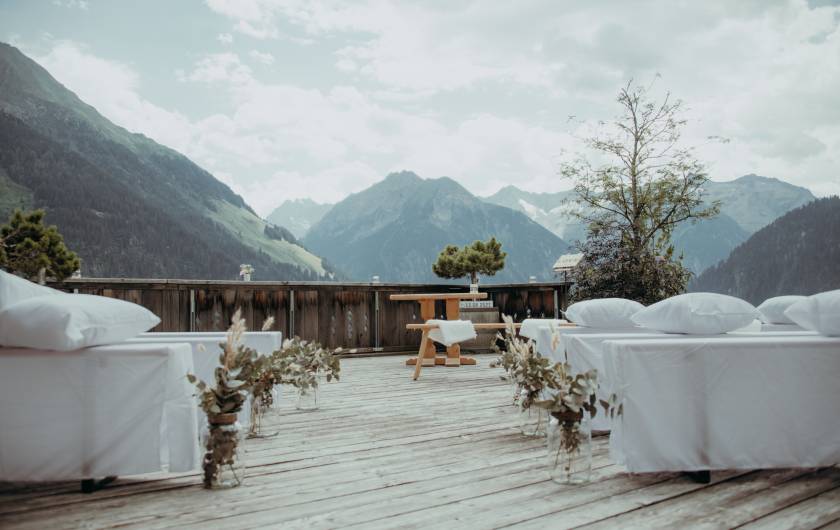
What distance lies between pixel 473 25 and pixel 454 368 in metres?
6.59

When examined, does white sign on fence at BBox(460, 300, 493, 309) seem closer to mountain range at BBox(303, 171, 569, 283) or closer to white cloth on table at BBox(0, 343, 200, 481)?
white cloth on table at BBox(0, 343, 200, 481)

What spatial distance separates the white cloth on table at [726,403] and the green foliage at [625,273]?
439cm

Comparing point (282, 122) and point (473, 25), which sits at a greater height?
point (282, 122)

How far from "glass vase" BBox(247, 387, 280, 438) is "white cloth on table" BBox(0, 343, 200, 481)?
860mm

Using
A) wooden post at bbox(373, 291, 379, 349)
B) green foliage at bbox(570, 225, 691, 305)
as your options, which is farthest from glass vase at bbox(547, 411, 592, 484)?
wooden post at bbox(373, 291, 379, 349)

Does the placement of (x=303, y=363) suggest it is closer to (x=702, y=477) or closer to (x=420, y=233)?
(x=702, y=477)

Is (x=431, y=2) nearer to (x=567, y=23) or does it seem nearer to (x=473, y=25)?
(x=473, y=25)

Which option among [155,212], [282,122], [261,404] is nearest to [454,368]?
[261,404]

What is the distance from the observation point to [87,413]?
2109 mm

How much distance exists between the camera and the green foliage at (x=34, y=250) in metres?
5.64

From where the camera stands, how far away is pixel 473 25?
411 inches

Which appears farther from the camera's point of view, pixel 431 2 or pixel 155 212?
pixel 155 212

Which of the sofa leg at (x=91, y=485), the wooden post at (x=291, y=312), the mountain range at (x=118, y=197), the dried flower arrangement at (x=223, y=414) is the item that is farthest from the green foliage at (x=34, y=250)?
the mountain range at (x=118, y=197)

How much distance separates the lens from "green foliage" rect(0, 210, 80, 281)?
5644 millimetres
